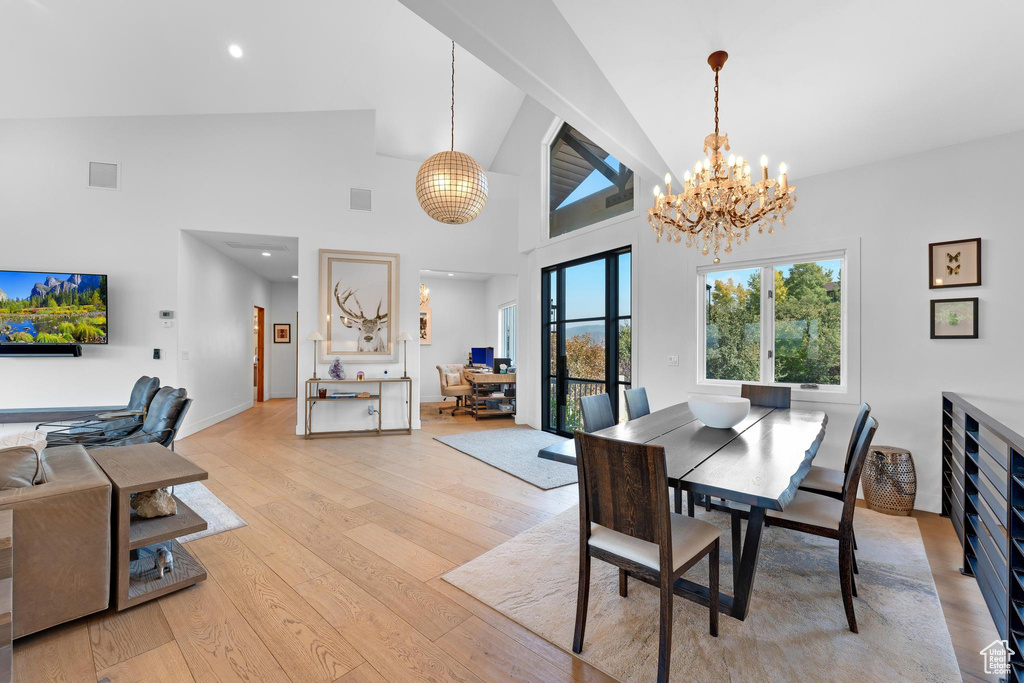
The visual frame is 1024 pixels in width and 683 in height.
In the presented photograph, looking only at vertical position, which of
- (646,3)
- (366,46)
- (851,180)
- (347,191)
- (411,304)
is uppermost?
(366,46)

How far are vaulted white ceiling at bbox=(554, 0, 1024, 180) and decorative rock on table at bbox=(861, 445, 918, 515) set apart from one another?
6.56ft

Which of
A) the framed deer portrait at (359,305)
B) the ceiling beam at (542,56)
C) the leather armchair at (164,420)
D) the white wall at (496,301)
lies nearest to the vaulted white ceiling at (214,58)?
the framed deer portrait at (359,305)

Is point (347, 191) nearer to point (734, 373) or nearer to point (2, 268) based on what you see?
point (2, 268)

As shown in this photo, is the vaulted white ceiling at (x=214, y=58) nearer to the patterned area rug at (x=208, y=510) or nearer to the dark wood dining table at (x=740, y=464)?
the patterned area rug at (x=208, y=510)

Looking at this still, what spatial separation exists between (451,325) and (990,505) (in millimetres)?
8011

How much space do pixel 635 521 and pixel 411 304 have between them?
5045mm

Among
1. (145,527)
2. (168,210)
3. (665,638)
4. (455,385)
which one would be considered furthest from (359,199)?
(665,638)

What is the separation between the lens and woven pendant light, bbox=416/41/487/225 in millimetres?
3420

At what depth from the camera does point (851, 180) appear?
330 cm

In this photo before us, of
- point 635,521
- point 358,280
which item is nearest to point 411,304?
point 358,280

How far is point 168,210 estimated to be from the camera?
5023mm

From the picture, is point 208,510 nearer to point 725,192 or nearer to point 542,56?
point 542,56

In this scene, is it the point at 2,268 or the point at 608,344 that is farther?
the point at 608,344

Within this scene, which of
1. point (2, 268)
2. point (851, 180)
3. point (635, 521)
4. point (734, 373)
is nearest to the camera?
point (635, 521)
